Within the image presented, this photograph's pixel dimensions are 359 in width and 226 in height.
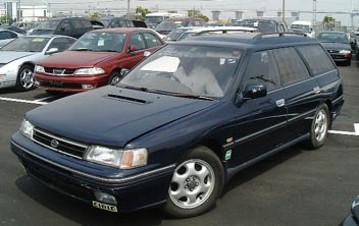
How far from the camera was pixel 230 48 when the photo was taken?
5.27 m

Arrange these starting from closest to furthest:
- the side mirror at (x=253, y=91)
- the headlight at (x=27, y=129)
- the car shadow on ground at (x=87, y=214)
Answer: the car shadow on ground at (x=87, y=214) < the headlight at (x=27, y=129) < the side mirror at (x=253, y=91)

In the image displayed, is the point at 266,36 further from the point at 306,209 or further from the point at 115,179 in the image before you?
the point at 115,179

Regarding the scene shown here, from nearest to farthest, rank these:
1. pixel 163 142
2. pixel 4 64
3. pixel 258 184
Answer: pixel 163 142 < pixel 258 184 < pixel 4 64

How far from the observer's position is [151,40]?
12.2m

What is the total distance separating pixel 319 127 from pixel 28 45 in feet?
28.5

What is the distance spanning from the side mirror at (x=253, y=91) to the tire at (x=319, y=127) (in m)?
1.86

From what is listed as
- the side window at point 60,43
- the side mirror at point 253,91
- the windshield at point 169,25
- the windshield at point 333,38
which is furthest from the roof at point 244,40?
the windshield at point 169,25

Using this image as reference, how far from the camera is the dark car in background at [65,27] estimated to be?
66.5 ft

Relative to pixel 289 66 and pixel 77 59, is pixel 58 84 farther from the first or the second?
pixel 289 66

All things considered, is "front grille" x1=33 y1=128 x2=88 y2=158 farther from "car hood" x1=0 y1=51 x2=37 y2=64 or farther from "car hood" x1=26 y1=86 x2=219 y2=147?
"car hood" x1=0 y1=51 x2=37 y2=64

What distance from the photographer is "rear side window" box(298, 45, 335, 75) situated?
643 centimetres

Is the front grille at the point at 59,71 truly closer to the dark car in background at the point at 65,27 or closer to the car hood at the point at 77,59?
the car hood at the point at 77,59

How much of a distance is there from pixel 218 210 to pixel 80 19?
731 inches

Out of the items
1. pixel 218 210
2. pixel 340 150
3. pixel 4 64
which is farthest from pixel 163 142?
pixel 4 64
